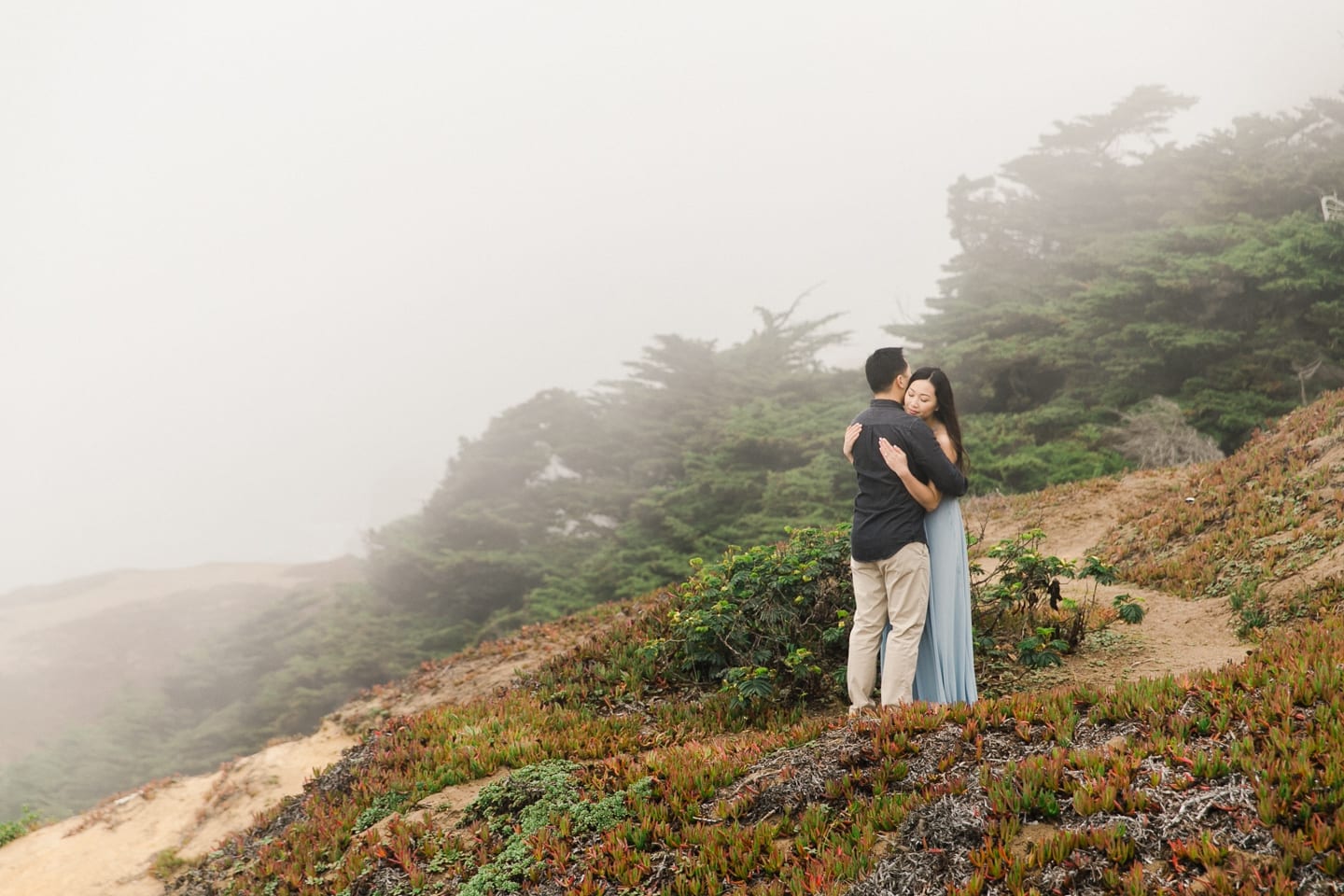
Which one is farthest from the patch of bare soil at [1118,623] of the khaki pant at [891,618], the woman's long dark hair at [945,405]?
the woman's long dark hair at [945,405]

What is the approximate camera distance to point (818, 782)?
14.1 feet

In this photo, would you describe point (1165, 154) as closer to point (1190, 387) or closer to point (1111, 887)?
point (1190, 387)

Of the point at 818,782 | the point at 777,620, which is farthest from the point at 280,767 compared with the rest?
the point at 818,782

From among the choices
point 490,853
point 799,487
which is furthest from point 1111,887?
point 799,487

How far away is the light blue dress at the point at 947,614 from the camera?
16.3 ft

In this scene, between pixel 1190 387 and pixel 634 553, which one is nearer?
pixel 1190 387

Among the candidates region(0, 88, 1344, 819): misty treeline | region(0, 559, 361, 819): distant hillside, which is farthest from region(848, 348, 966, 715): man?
region(0, 559, 361, 819): distant hillside

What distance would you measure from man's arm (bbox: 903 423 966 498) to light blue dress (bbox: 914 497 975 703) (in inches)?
9.1

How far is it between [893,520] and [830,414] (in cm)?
2121

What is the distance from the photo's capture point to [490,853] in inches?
187

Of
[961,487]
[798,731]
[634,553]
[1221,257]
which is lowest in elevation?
[634,553]

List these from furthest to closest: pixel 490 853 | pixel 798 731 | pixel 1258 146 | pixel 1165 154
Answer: pixel 1165 154
pixel 1258 146
pixel 798 731
pixel 490 853

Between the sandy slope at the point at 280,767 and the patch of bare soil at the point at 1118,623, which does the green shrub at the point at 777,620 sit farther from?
the sandy slope at the point at 280,767

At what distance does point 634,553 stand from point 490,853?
1940cm
